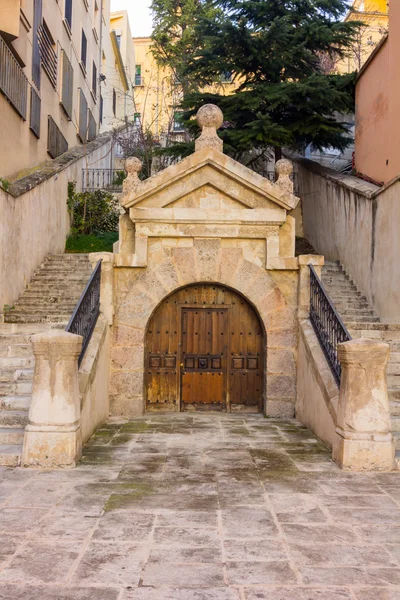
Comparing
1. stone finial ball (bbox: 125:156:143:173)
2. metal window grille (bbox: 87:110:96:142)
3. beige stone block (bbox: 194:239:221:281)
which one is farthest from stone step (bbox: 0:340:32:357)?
metal window grille (bbox: 87:110:96:142)

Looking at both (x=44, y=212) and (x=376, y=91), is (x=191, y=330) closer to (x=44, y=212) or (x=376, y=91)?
(x=44, y=212)

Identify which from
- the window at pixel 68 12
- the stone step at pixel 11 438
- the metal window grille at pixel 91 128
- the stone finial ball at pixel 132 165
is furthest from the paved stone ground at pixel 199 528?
the metal window grille at pixel 91 128

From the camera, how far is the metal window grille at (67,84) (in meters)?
17.9

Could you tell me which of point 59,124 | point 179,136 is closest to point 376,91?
point 59,124

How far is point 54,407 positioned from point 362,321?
6.25 metres

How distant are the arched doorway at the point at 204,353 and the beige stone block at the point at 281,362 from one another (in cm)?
25

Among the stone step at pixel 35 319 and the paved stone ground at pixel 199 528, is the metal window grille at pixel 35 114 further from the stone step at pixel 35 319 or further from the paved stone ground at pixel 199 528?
the paved stone ground at pixel 199 528

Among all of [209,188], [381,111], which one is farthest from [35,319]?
[381,111]

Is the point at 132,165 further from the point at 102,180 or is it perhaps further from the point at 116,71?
the point at 116,71

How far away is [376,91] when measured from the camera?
1302cm

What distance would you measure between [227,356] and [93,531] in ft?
16.7

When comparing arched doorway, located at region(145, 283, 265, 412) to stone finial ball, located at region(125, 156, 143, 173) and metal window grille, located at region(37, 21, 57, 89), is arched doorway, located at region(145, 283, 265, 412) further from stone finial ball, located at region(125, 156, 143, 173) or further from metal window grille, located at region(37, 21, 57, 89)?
metal window grille, located at region(37, 21, 57, 89)

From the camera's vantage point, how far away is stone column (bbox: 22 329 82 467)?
18.2 feet

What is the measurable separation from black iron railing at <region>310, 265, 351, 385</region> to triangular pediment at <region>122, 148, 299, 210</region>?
4.24ft
